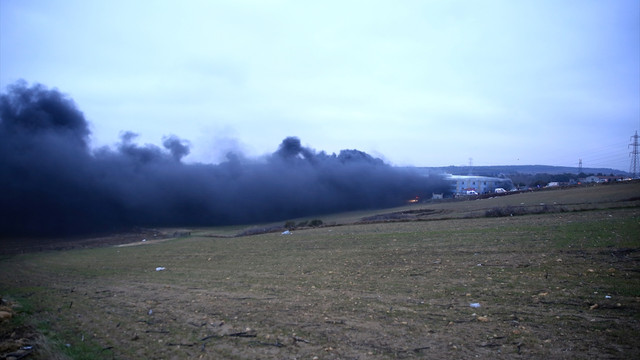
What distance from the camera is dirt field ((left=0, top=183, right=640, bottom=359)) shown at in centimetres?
653

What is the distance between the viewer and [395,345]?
6512 millimetres

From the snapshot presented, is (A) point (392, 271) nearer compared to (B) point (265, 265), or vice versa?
(A) point (392, 271)

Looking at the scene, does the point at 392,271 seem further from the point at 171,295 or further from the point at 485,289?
the point at 171,295

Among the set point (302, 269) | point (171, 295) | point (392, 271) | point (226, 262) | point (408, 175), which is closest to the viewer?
point (171, 295)

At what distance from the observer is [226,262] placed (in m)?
17.9

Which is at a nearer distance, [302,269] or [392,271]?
[392,271]

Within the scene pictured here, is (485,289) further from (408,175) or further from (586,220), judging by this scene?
(408,175)

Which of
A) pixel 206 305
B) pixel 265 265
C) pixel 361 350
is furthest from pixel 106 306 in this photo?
pixel 361 350

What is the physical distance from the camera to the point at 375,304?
8.93m

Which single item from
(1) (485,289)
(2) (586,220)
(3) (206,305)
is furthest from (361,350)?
(2) (586,220)

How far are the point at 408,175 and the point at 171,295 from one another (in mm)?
76443

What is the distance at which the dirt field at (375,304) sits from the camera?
6.53 m

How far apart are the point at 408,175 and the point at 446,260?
72.5 meters

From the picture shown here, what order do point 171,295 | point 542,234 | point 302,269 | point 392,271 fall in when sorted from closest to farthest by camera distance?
point 171,295 → point 392,271 → point 302,269 → point 542,234
